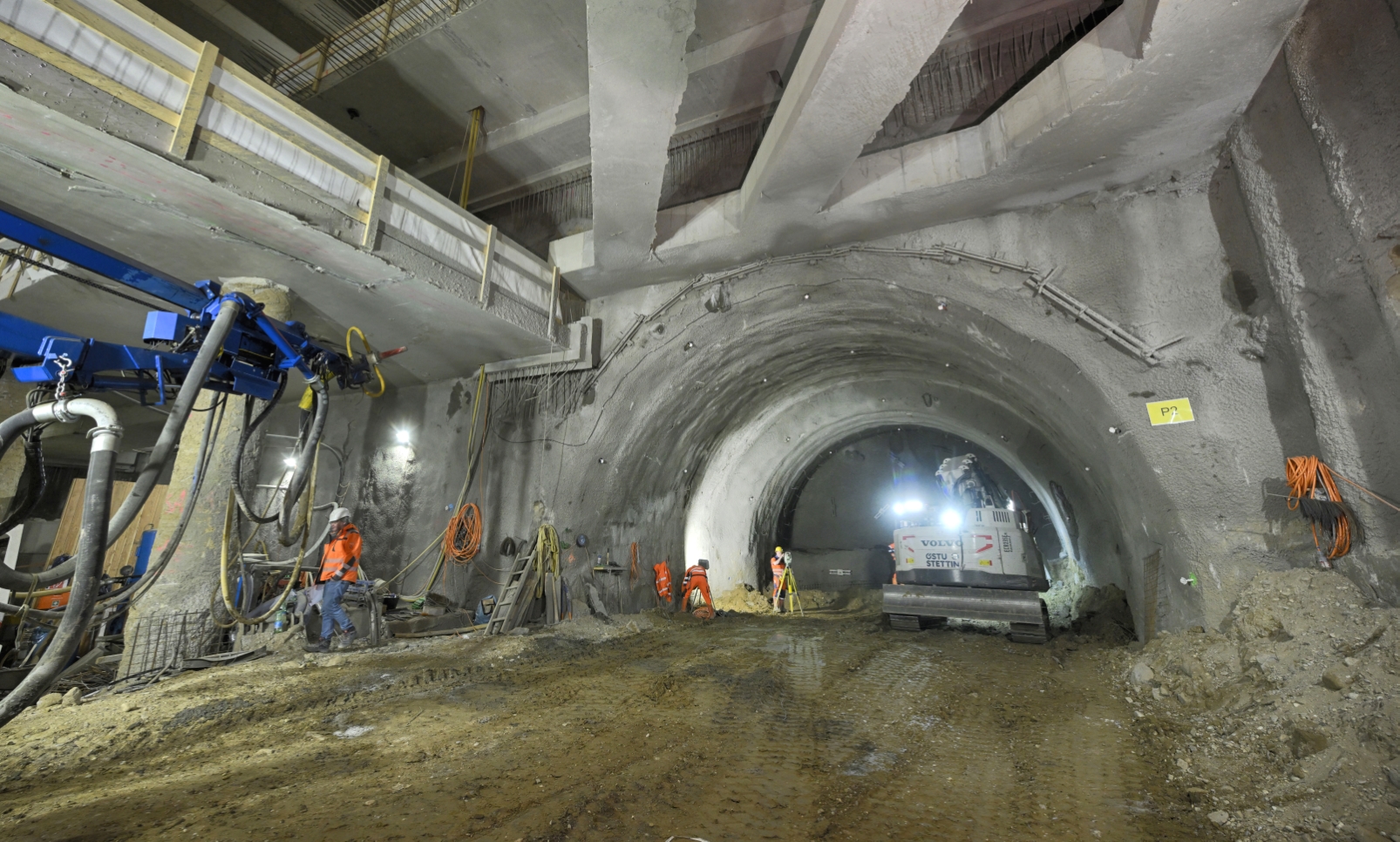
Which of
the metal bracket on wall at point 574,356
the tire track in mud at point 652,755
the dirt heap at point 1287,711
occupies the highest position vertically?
the metal bracket on wall at point 574,356

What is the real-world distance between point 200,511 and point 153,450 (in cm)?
388

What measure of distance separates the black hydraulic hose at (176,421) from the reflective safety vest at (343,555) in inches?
132

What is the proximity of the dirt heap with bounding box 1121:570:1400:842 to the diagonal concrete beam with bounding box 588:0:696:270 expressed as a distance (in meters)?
5.53

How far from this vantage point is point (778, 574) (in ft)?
41.9

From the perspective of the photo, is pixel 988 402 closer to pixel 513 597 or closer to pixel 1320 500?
pixel 1320 500

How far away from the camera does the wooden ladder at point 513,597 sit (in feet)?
23.4

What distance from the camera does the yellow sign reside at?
4863mm

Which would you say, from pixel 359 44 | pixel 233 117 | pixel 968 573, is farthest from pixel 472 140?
pixel 968 573

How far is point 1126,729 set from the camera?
3875mm

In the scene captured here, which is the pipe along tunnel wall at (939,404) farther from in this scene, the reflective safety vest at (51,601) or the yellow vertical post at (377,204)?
→ the reflective safety vest at (51,601)

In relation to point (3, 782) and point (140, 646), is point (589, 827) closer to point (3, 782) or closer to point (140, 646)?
point (3, 782)

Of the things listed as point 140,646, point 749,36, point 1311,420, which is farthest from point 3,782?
point 749,36

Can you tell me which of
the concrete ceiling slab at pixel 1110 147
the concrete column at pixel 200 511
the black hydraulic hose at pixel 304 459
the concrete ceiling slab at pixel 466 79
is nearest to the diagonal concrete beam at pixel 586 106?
the concrete ceiling slab at pixel 466 79

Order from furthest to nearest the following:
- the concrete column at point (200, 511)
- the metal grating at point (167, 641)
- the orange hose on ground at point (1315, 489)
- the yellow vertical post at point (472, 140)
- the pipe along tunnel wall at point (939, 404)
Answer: the yellow vertical post at point (472, 140) < the concrete column at point (200, 511) < the metal grating at point (167, 641) < the pipe along tunnel wall at point (939, 404) < the orange hose on ground at point (1315, 489)
